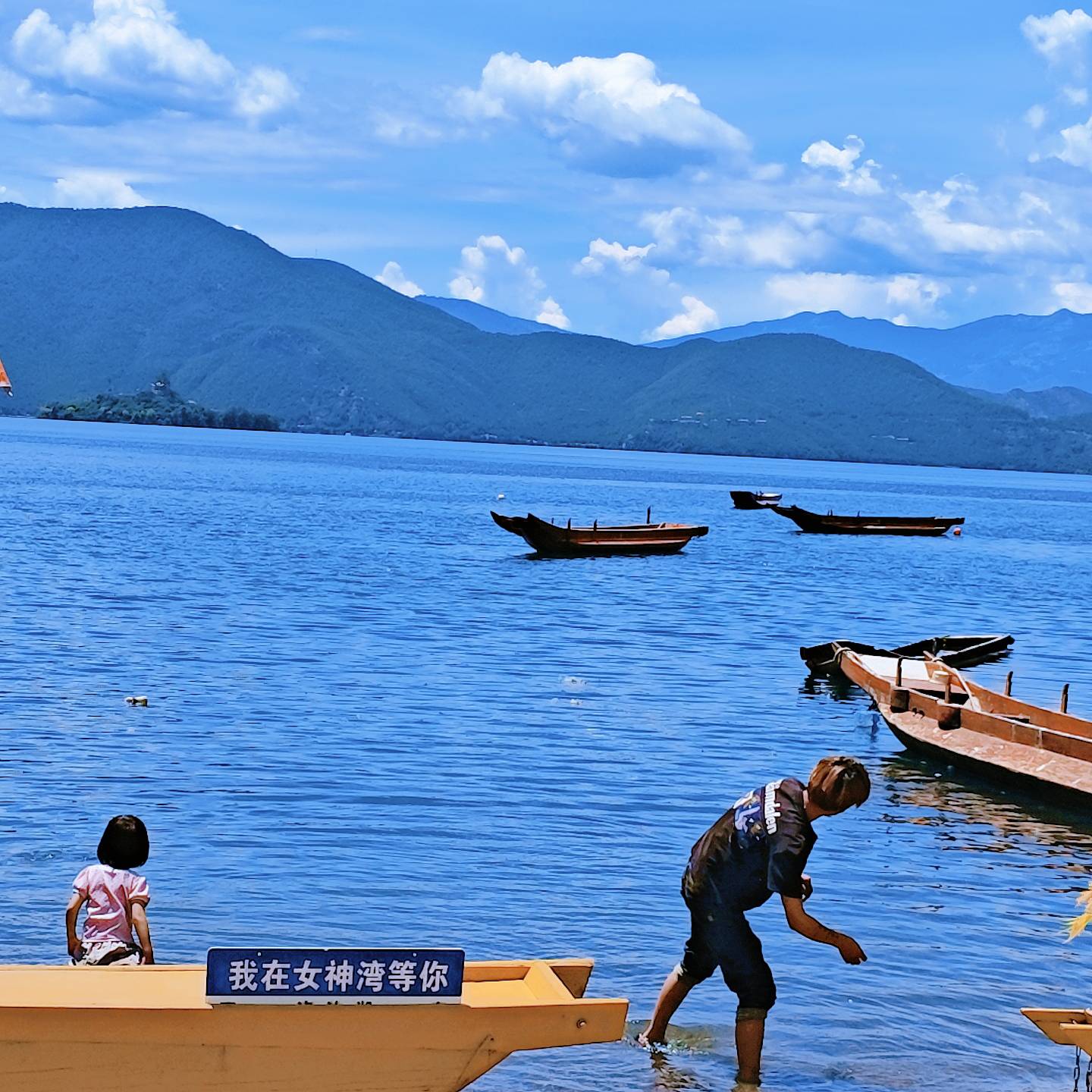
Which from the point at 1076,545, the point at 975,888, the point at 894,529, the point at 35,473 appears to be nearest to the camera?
the point at 975,888

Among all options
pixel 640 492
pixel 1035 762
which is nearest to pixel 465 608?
pixel 1035 762

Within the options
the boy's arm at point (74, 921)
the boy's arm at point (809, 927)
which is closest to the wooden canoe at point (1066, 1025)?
the boy's arm at point (809, 927)

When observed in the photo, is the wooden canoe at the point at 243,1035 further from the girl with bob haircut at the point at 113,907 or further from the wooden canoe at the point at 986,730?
the wooden canoe at the point at 986,730

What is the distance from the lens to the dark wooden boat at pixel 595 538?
206 feet

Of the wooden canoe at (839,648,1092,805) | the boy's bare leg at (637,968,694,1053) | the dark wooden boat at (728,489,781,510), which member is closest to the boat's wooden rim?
the boy's bare leg at (637,968,694,1053)

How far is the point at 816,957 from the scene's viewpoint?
46.1 ft

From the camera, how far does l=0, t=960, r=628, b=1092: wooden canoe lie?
7410 millimetres

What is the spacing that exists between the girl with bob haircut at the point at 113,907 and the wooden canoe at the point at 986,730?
41.8 feet

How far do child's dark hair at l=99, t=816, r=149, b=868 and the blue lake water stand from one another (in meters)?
2.99

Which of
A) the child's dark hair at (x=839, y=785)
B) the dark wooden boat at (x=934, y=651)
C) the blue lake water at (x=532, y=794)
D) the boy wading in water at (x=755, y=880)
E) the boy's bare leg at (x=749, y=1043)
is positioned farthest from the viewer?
the dark wooden boat at (x=934, y=651)

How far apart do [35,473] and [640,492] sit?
5928 centimetres

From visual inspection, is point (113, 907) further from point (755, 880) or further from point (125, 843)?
point (755, 880)

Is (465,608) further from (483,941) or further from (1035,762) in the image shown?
(483,941)

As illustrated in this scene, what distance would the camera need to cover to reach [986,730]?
22312 mm
